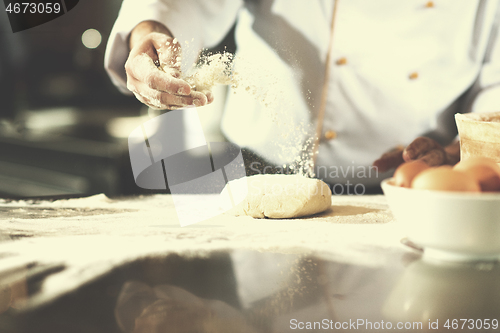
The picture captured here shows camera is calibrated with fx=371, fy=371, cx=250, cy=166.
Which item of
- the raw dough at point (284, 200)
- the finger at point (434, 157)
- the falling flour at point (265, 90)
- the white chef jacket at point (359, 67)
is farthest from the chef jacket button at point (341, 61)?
the raw dough at point (284, 200)

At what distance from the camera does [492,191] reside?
0.44m

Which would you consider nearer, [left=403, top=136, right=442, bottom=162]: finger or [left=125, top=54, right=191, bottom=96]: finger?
[left=125, top=54, right=191, bottom=96]: finger

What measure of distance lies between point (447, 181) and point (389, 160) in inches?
35.2

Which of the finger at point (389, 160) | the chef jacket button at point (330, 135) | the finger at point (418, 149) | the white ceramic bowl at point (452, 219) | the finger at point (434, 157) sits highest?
the white ceramic bowl at point (452, 219)

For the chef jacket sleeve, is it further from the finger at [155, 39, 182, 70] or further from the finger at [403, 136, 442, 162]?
the finger at [403, 136, 442, 162]

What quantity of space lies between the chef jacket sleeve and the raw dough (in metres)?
0.41

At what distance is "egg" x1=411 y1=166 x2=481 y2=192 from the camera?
16.3 inches

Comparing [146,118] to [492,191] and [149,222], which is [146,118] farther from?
[492,191]

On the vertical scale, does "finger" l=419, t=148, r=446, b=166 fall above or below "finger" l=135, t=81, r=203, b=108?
below

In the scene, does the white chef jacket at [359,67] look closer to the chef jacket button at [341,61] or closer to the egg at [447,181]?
the chef jacket button at [341,61]

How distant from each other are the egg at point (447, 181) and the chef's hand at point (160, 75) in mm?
540

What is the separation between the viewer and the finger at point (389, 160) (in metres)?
1.25

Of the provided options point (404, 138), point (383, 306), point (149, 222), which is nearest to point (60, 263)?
point (149, 222)

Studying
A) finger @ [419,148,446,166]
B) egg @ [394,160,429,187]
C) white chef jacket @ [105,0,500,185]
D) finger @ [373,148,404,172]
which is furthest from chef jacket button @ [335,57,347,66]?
egg @ [394,160,429,187]
